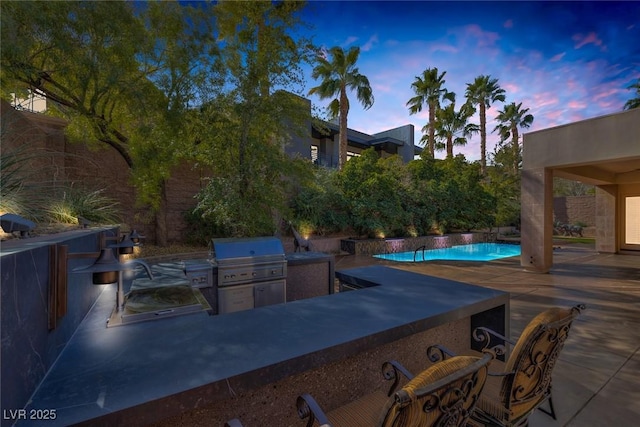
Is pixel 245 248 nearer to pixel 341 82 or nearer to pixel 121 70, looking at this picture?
pixel 121 70

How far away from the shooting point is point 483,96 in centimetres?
2058

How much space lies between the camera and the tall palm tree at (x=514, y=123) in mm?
22217

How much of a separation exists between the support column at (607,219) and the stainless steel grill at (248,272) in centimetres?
1441

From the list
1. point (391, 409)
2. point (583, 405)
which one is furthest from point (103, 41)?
point (583, 405)

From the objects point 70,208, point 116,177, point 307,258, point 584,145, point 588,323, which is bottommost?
→ point 588,323

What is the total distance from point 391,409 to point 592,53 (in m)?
15.0

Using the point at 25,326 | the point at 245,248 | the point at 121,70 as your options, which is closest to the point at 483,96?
the point at 121,70

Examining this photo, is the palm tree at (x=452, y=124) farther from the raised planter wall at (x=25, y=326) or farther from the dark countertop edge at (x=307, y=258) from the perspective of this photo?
the raised planter wall at (x=25, y=326)

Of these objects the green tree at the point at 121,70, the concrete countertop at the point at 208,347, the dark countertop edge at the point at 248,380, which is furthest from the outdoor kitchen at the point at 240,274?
the green tree at the point at 121,70

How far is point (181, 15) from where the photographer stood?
23.6 feet

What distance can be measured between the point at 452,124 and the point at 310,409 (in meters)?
23.8

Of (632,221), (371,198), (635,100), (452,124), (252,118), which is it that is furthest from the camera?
(452,124)

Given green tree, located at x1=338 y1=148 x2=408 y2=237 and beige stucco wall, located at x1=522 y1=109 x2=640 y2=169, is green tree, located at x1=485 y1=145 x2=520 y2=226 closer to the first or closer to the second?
green tree, located at x1=338 y1=148 x2=408 y2=237

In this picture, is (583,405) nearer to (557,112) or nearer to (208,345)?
(208,345)
